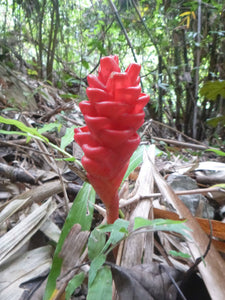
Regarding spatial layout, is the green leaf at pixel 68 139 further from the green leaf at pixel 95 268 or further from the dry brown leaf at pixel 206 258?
the green leaf at pixel 95 268

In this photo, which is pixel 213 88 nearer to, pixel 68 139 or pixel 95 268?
pixel 68 139

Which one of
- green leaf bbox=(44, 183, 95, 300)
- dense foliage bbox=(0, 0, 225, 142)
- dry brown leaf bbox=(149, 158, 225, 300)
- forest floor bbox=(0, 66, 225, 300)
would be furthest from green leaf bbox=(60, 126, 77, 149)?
dense foliage bbox=(0, 0, 225, 142)

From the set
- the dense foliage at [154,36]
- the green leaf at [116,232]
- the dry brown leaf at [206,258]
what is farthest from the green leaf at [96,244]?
the dense foliage at [154,36]

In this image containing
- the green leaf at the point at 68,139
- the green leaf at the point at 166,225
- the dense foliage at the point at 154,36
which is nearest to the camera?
the green leaf at the point at 166,225

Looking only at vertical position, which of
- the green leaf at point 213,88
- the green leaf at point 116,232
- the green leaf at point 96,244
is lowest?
the green leaf at point 96,244

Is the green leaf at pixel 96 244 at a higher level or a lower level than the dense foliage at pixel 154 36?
lower

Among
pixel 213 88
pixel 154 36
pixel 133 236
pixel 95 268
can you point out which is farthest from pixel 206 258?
pixel 154 36

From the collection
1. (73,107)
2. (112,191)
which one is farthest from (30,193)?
(73,107)

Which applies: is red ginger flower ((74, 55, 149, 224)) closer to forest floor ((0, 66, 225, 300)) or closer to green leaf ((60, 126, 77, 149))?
forest floor ((0, 66, 225, 300))

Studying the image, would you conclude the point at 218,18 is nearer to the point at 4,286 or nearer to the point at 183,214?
the point at 183,214
